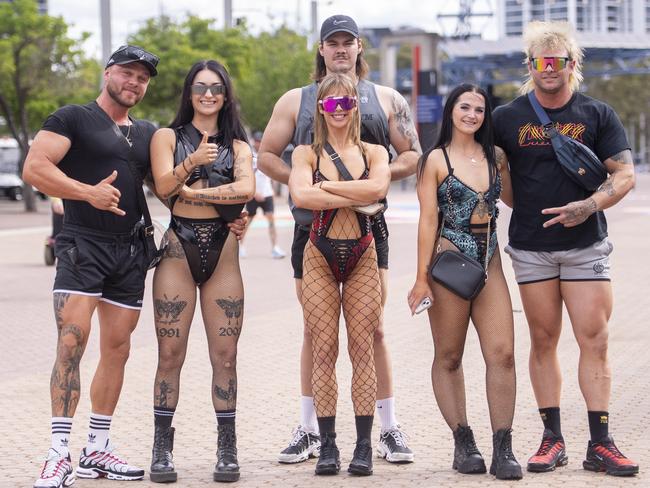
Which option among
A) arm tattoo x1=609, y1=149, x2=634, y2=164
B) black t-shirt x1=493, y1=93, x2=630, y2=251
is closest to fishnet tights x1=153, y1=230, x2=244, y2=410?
black t-shirt x1=493, y1=93, x2=630, y2=251

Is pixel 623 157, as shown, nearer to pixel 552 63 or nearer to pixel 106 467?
pixel 552 63

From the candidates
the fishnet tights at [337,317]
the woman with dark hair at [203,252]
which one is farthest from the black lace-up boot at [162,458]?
the fishnet tights at [337,317]

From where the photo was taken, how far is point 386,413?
630 centimetres

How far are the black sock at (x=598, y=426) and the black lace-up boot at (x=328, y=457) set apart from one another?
1255 mm

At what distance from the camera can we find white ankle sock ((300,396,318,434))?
632cm

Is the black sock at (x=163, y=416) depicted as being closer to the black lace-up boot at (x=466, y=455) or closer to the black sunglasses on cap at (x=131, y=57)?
the black lace-up boot at (x=466, y=455)

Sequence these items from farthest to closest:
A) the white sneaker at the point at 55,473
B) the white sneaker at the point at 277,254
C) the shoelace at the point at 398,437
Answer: the white sneaker at the point at 277,254, the shoelace at the point at 398,437, the white sneaker at the point at 55,473

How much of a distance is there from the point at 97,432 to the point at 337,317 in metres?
1.32

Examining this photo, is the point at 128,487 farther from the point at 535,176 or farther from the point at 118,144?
the point at 535,176

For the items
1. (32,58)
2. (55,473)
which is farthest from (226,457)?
(32,58)

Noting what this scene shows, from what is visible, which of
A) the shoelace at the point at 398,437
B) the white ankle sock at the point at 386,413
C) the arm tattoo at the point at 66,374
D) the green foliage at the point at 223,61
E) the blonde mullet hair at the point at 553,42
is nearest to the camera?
the arm tattoo at the point at 66,374

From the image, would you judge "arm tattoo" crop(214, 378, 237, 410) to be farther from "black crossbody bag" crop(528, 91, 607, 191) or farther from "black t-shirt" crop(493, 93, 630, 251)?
"black crossbody bag" crop(528, 91, 607, 191)

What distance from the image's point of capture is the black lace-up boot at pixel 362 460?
5770 mm

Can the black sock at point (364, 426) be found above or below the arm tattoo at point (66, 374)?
below
